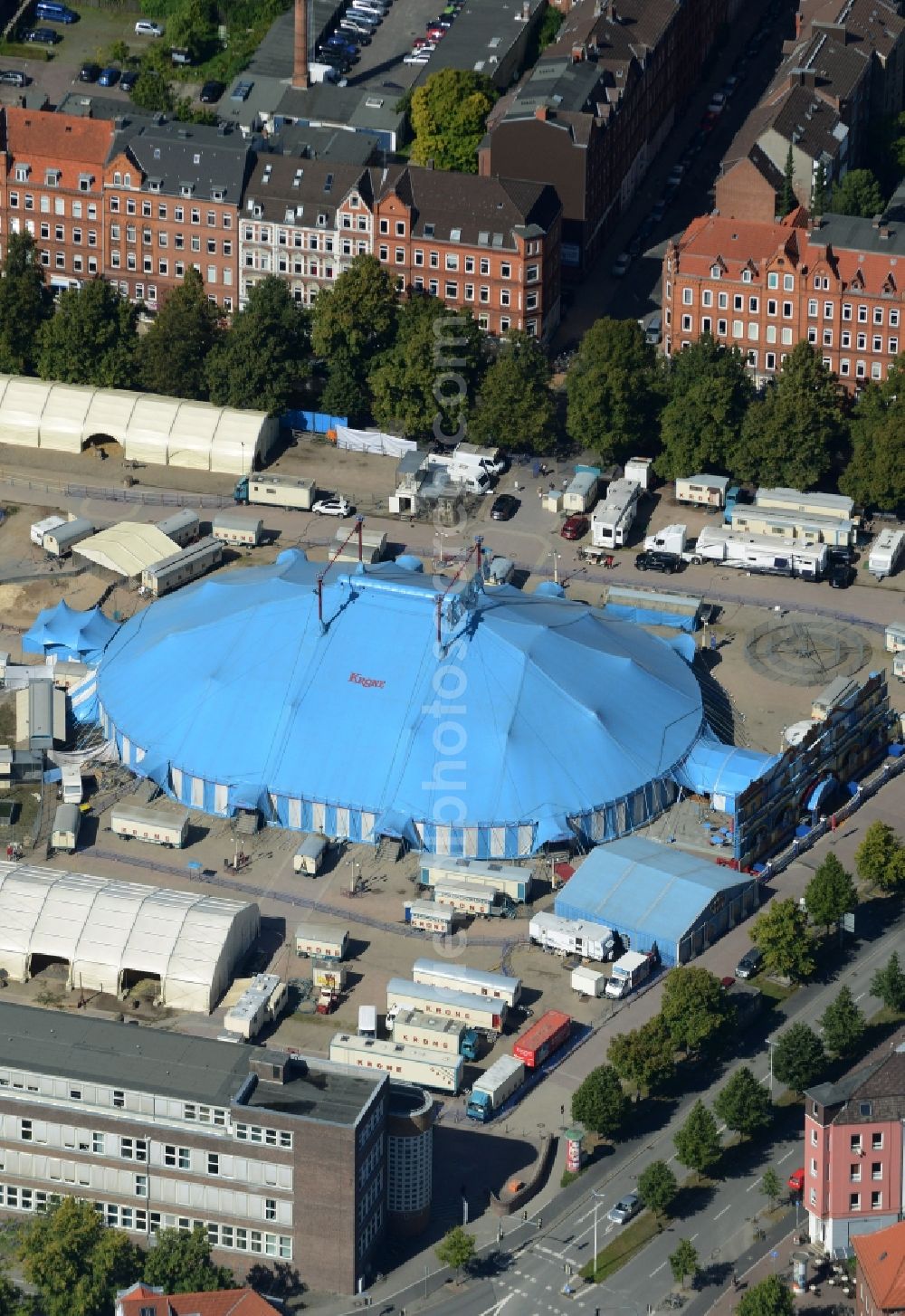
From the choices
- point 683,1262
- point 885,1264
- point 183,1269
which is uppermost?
point 885,1264

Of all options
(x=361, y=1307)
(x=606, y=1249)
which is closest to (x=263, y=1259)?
(x=361, y=1307)

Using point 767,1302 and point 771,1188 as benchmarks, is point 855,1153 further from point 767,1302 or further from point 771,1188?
point 767,1302

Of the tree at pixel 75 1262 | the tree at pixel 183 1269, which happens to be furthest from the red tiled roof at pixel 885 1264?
the tree at pixel 75 1262

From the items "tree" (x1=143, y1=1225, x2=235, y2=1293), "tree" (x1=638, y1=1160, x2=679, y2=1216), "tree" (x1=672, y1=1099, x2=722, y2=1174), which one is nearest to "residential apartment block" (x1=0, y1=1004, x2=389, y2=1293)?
"tree" (x1=143, y1=1225, x2=235, y2=1293)

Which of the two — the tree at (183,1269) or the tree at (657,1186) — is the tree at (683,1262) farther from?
the tree at (183,1269)

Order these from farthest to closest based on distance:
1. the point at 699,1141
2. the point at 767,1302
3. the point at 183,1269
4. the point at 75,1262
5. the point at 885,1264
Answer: the point at 699,1141, the point at 75,1262, the point at 183,1269, the point at 885,1264, the point at 767,1302

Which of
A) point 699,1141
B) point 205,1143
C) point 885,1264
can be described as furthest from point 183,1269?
point 885,1264
